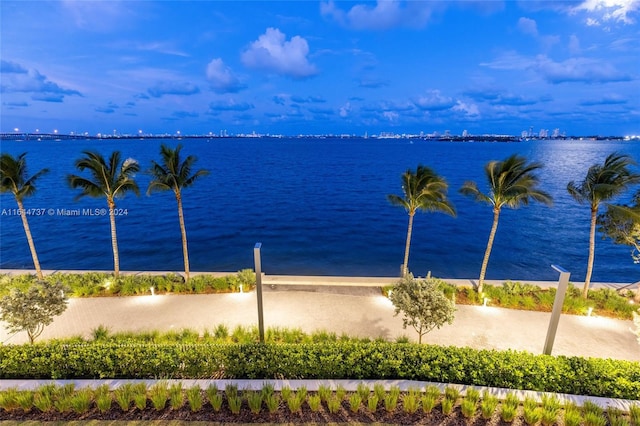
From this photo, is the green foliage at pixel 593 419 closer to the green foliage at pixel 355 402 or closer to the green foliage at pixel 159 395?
the green foliage at pixel 355 402

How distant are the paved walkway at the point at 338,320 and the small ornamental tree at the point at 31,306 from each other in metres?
2.66

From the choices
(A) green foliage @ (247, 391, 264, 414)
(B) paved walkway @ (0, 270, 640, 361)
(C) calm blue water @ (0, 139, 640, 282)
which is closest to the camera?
(A) green foliage @ (247, 391, 264, 414)

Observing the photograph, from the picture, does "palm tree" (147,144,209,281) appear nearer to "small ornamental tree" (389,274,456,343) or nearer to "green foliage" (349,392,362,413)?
"small ornamental tree" (389,274,456,343)

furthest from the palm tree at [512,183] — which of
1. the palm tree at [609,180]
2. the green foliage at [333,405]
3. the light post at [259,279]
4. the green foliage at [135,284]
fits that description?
the green foliage at [135,284]

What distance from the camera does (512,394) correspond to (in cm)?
826

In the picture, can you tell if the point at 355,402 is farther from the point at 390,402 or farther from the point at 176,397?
the point at 176,397

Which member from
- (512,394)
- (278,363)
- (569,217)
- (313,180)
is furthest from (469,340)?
(313,180)

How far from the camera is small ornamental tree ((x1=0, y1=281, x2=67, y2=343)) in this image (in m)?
10.1

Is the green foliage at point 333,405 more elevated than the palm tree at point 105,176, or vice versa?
the palm tree at point 105,176

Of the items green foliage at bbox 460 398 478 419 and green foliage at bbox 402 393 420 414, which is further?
green foliage at bbox 402 393 420 414

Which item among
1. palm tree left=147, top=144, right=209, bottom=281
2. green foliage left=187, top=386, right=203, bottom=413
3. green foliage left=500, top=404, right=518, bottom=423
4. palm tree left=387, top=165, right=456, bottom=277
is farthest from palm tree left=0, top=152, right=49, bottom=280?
green foliage left=500, top=404, right=518, bottom=423

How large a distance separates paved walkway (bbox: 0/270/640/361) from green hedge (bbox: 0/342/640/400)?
3305 mm

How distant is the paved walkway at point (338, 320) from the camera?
12.5 metres

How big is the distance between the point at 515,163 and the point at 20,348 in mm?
20428
